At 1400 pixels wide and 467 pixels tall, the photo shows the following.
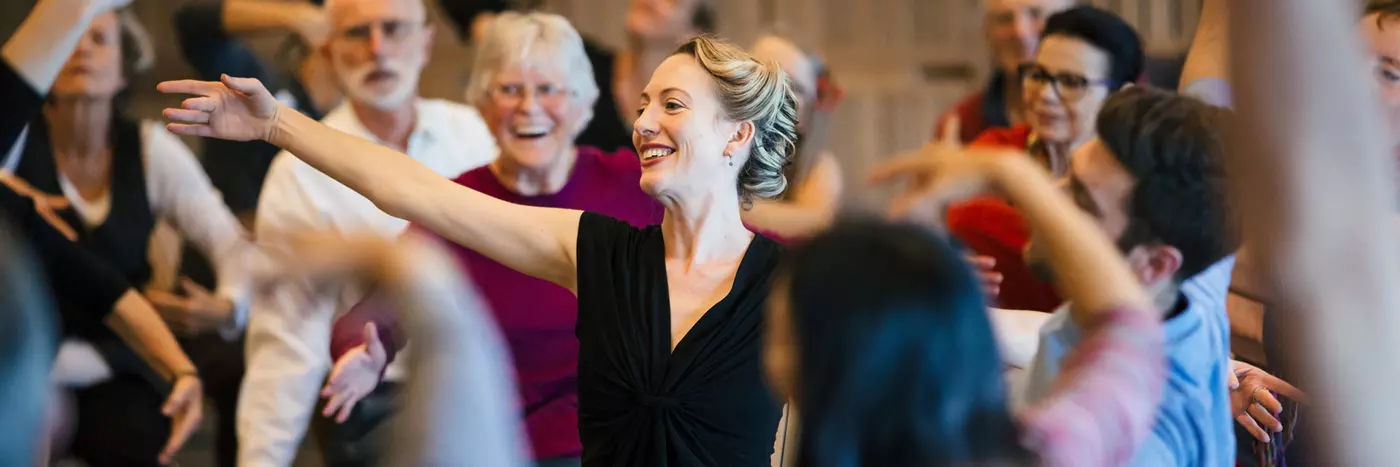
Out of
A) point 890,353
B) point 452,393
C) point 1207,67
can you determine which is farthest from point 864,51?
point 452,393

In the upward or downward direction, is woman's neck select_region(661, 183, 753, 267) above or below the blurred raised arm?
below

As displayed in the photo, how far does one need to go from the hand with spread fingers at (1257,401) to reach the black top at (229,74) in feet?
8.55

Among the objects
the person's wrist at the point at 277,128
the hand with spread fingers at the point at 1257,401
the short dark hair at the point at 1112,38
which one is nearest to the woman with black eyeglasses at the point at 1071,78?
the short dark hair at the point at 1112,38

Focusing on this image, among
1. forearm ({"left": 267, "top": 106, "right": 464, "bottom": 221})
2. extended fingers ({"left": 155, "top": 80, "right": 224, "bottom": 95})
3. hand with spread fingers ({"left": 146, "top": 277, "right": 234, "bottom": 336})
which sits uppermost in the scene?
extended fingers ({"left": 155, "top": 80, "right": 224, "bottom": 95})

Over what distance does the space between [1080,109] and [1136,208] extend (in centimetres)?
90

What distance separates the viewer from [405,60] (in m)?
3.44

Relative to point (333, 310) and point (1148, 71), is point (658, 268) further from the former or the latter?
point (1148, 71)

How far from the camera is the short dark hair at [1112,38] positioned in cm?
308

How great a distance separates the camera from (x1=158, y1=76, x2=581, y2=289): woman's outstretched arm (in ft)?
6.54

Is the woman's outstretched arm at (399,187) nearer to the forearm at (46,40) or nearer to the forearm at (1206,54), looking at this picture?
the forearm at (46,40)

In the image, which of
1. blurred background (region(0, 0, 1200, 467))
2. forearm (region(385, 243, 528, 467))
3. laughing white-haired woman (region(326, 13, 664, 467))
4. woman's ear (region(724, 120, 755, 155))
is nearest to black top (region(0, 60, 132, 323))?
laughing white-haired woman (region(326, 13, 664, 467))

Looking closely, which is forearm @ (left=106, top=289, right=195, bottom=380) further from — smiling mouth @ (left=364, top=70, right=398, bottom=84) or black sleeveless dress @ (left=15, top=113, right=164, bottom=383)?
smiling mouth @ (left=364, top=70, right=398, bottom=84)

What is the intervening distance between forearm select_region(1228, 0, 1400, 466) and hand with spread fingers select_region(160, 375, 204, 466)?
2910 millimetres

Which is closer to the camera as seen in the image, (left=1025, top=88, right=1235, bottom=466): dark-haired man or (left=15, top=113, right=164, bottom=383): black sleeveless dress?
(left=1025, top=88, right=1235, bottom=466): dark-haired man
